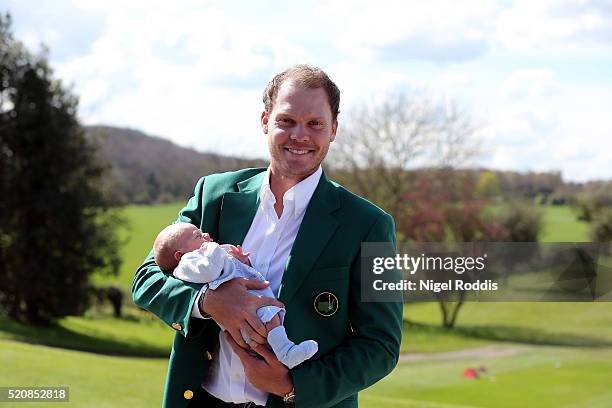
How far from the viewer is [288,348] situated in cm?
240

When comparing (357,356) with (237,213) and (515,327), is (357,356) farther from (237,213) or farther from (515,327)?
(515,327)

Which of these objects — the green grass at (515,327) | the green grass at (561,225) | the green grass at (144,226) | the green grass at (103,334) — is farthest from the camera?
the green grass at (144,226)

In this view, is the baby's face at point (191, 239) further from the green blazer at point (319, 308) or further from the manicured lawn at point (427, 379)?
the manicured lawn at point (427, 379)

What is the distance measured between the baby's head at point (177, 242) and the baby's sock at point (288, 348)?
17.8 inches

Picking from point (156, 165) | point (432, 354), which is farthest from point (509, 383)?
point (156, 165)

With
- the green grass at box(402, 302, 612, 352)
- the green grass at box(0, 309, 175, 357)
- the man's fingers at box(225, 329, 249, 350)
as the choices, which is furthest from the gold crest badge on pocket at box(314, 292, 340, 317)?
the green grass at box(402, 302, 612, 352)

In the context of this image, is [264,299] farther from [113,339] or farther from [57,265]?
[113,339]

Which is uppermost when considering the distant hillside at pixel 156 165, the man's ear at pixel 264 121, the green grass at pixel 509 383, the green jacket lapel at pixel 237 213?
the distant hillside at pixel 156 165

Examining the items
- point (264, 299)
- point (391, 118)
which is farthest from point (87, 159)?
point (264, 299)

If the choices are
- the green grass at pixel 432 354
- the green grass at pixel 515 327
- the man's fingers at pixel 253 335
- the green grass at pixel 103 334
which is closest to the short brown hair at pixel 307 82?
the man's fingers at pixel 253 335

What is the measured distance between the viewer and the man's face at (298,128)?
2500mm

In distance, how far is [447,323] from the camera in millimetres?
34406

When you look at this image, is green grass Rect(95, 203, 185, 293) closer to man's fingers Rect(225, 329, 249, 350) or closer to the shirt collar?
the shirt collar

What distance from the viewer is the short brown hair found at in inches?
99.1
